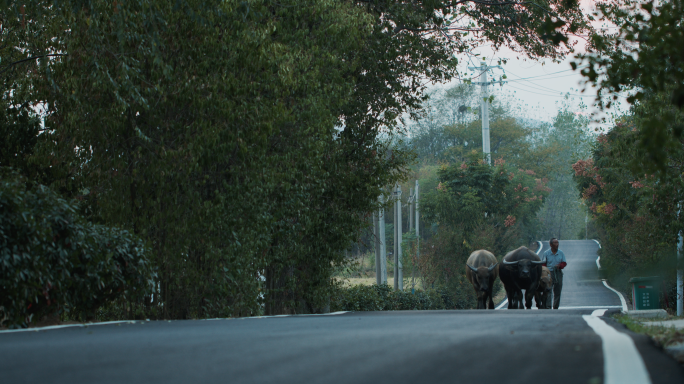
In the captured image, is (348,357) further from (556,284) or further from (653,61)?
(556,284)

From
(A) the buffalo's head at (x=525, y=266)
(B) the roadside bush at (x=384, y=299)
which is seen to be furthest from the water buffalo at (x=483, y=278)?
(B) the roadside bush at (x=384, y=299)

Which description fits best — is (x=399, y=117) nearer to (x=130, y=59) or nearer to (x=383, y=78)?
(x=383, y=78)

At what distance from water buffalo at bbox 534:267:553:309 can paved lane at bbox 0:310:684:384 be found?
14513mm

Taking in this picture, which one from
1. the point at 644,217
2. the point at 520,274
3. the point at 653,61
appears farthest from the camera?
the point at 520,274

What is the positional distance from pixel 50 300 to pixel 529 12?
16215 millimetres

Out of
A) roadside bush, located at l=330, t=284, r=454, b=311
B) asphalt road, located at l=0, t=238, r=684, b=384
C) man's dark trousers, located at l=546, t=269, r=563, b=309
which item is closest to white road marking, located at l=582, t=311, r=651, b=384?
asphalt road, located at l=0, t=238, r=684, b=384

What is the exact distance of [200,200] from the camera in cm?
1161

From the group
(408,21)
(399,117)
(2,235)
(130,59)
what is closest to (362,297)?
(399,117)

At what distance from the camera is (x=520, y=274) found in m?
20.2

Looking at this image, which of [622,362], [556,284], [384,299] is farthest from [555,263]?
[622,362]

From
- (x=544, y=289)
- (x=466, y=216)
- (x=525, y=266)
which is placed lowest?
(x=544, y=289)

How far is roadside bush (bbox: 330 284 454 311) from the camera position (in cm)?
2156

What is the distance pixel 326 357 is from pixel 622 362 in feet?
6.35

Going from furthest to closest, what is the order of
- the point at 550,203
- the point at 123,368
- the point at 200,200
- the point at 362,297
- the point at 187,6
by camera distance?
the point at 550,203
the point at 362,297
the point at 200,200
the point at 187,6
the point at 123,368
